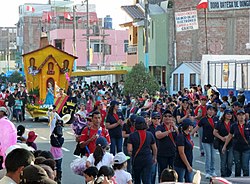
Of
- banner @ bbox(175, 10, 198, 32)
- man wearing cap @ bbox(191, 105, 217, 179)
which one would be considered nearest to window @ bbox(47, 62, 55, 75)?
banner @ bbox(175, 10, 198, 32)

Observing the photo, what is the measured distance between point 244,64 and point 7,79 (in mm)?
43450

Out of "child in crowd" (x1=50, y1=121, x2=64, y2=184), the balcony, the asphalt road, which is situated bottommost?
the asphalt road

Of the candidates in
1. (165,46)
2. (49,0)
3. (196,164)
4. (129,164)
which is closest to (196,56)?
(165,46)

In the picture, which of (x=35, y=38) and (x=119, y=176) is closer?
(x=119, y=176)

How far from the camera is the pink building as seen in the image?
8069 centimetres

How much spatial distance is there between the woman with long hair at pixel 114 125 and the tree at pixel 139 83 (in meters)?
18.7

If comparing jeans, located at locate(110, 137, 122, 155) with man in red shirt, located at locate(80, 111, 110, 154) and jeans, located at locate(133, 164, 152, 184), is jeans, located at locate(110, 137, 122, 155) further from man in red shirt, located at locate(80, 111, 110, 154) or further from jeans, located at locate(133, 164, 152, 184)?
jeans, located at locate(133, 164, 152, 184)

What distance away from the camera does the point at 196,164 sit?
16.9m

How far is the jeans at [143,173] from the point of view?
39.9 feet

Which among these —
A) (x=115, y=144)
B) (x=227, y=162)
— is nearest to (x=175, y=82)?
(x=115, y=144)

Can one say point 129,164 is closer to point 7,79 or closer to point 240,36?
point 240,36

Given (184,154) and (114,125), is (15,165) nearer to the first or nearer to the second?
(184,154)

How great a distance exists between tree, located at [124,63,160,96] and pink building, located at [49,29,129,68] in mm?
43348

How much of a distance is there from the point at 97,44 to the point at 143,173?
229 feet
